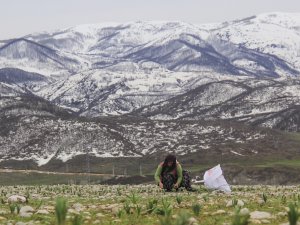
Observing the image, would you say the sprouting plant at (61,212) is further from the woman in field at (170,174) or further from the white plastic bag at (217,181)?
the woman in field at (170,174)

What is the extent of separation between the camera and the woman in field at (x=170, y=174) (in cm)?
2871

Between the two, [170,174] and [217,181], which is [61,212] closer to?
[217,181]

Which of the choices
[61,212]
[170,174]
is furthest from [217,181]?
[61,212]

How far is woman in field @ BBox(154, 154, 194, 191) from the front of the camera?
28.7 metres

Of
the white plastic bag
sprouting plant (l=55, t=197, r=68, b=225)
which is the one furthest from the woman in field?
sprouting plant (l=55, t=197, r=68, b=225)

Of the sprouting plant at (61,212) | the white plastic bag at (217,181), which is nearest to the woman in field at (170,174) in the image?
the white plastic bag at (217,181)

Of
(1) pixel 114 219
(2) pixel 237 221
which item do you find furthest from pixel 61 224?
(1) pixel 114 219

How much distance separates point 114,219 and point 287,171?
171592 millimetres

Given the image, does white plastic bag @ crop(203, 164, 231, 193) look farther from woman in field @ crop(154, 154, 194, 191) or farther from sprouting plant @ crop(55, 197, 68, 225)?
sprouting plant @ crop(55, 197, 68, 225)

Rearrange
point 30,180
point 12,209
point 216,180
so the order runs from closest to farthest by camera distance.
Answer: point 12,209
point 216,180
point 30,180

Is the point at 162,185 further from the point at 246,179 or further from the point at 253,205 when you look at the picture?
the point at 246,179

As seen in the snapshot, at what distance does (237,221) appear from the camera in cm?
884

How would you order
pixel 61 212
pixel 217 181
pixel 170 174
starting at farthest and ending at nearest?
pixel 170 174 < pixel 217 181 < pixel 61 212

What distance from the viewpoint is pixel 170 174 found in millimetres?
28969
